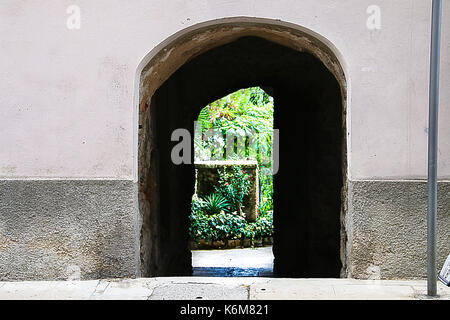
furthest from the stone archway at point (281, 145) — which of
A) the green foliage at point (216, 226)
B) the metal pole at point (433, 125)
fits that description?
the green foliage at point (216, 226)

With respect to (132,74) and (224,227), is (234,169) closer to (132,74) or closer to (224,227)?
(224,227)

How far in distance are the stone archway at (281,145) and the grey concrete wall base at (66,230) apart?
18.7 inches

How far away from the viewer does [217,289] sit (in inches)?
139

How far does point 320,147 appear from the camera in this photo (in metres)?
6.80

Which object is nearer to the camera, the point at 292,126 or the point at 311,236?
the point at 311,236

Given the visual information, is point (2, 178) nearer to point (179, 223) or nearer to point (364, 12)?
point (364, 12)

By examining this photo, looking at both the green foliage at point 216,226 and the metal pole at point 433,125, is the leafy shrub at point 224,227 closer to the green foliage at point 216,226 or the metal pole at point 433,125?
the green foliage at point 216,226

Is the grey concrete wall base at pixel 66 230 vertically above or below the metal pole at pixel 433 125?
below

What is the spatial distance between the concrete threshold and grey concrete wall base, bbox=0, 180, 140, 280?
0.10 m

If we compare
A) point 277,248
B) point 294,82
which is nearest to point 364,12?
point 294,82

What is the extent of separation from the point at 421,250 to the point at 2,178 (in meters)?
3.19

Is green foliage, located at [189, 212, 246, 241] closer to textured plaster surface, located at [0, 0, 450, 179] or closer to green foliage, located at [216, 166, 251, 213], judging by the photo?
green foliage, located at [216, 166, 251, 213]

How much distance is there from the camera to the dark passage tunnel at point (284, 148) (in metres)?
6.15

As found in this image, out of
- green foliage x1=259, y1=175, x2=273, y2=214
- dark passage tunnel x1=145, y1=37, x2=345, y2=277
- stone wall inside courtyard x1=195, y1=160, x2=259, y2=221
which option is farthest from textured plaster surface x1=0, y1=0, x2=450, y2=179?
green foliage x1=259, y1=175, x2=273, y2=214
